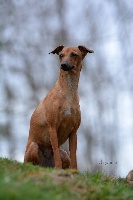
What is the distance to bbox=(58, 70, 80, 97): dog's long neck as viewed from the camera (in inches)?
392

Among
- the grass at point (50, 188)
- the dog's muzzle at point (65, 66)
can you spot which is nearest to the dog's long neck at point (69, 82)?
the dog's muzzle at point (65, 66)

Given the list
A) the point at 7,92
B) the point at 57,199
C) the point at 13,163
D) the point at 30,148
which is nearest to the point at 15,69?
the point at 7,92

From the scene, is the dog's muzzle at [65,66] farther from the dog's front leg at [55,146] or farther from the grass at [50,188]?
the grass at [50,188]

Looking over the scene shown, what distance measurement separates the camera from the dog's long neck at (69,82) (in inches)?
392

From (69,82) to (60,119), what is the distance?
93 centimetres

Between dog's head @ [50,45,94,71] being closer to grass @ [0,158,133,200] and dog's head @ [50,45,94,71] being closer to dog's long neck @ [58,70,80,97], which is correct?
dog's long neck @ [58,70,80,97]

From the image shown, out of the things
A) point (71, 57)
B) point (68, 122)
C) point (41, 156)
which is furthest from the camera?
point (41, 156)

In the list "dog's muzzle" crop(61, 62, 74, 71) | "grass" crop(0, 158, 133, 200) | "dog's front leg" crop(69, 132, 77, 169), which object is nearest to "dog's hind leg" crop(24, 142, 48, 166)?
"dog's front leg" crop(69, 132, 77, 169)

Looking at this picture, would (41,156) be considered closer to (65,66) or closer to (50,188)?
(65,66)

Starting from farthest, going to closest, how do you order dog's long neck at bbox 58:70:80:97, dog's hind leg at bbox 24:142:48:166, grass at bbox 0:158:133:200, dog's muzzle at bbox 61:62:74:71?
dog's hind leg at bbox 24:142:48:166 < dog's long neck at bbox 58:70:80:97 < dog's muzzle at bbox 61:62:74:71 < grass at bbox 0:158:133:200

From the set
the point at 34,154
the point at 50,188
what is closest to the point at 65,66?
the point at 34,154

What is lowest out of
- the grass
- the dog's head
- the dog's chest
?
the grass

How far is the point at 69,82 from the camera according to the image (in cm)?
1005

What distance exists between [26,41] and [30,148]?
13.1 metres
